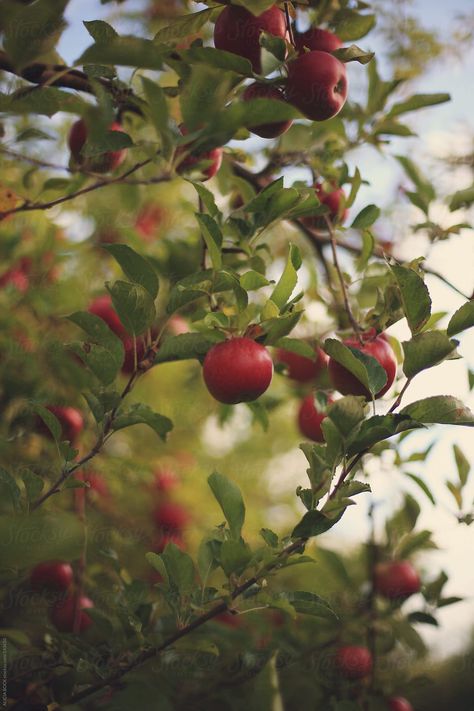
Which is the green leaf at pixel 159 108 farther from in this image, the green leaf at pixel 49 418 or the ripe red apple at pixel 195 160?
the green leaf at pixel 49 418

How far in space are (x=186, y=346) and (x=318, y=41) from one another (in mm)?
608

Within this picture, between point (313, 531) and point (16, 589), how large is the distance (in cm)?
119

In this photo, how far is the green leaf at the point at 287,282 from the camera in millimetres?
1092

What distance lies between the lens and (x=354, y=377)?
1.09m

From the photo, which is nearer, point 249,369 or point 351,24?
point 249,369

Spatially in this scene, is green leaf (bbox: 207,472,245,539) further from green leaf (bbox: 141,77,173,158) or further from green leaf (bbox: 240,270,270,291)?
green leaf (bbox: 141,77,173,158)

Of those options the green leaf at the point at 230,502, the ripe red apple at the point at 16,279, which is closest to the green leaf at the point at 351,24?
the green leaf at the point at 230,502

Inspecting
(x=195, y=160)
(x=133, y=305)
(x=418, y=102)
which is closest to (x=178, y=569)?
(x=133, y=305)

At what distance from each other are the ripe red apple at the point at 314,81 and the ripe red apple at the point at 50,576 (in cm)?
122

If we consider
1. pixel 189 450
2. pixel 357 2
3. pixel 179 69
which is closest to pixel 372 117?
pixel 357 2

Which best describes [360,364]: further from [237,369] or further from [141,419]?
[141,419]

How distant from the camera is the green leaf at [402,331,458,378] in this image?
926 millimetres

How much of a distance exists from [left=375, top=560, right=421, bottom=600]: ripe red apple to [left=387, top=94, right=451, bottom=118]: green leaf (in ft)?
4.08

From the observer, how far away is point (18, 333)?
6.75 ft
